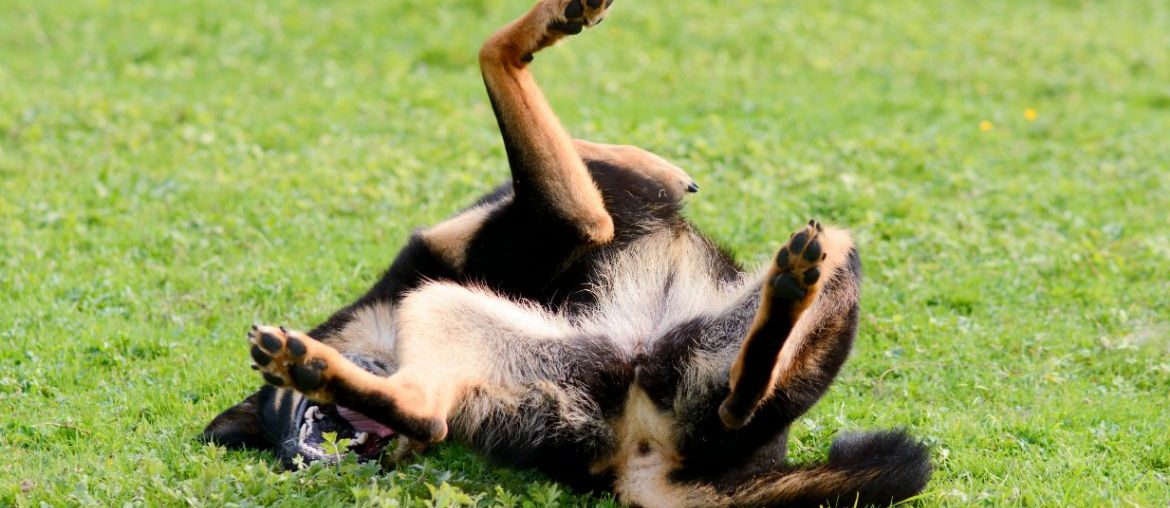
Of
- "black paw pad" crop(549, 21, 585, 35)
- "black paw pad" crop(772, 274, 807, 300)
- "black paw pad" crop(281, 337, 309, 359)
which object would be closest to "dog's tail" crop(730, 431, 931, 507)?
"black paw pad" crop(772, 274, 807, 300)

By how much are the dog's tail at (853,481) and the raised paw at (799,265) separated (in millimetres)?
731

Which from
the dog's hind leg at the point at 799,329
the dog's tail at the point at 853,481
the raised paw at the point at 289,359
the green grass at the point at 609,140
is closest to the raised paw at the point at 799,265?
the dog's hind leg at the point at 799,329

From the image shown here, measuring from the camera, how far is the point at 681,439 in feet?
14.4

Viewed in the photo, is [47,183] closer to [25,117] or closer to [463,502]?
[25,117]

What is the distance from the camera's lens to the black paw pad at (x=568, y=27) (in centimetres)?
485

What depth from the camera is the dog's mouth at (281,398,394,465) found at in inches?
185

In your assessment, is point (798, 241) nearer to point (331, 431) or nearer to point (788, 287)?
point (788, 287)

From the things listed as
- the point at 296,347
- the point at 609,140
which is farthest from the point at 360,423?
the point at 609,140

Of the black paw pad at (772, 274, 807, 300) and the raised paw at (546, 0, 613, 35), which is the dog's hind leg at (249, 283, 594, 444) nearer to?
the black paw pad at (772, 274, 807, 300)

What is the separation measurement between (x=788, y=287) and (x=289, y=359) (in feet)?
5.25

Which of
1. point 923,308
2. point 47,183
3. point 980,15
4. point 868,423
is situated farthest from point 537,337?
point 980,15

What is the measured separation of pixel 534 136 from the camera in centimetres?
498

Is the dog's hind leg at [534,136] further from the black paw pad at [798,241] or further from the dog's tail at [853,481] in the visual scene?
the dog's tail at [853,481]

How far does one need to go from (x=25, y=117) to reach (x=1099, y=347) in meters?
7.97
